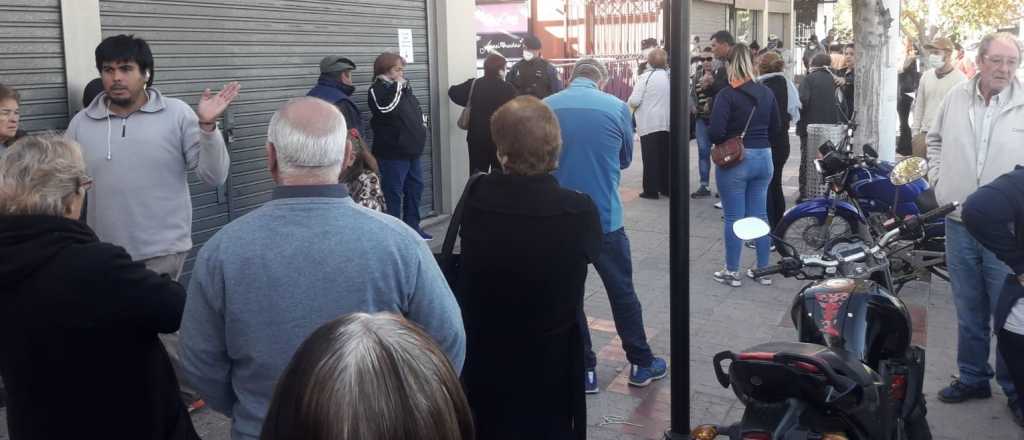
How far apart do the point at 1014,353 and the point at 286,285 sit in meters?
3.34

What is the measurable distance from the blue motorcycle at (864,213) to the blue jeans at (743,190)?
0.25 meters

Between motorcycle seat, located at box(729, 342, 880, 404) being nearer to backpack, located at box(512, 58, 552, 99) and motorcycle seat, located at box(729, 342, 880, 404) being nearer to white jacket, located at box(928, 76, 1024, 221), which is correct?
white jacket, located at box(928, 76, 1024, 221)

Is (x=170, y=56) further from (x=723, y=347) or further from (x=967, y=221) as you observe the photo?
(x=967, y=221)

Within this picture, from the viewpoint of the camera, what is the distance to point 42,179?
8.86ft

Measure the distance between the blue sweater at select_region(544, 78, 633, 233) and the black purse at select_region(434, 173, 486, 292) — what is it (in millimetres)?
1561

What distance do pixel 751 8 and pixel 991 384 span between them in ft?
72.6

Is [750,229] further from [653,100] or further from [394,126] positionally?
[653,100]

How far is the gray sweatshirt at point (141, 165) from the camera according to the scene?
13.9 feet

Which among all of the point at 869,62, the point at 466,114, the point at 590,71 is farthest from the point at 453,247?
the point at 869,62

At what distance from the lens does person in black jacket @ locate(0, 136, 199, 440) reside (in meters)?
2.52

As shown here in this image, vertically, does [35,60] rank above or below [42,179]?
→ above

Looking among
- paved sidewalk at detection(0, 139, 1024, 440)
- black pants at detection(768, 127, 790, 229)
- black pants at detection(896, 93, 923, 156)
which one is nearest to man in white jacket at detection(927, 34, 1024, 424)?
paved sidewalk at detection(0, 139, 1024, 440)

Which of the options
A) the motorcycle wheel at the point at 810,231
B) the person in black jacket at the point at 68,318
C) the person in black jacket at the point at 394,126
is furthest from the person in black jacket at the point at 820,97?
the person in black jacket at the point at 68,318

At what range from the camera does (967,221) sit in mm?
4047
